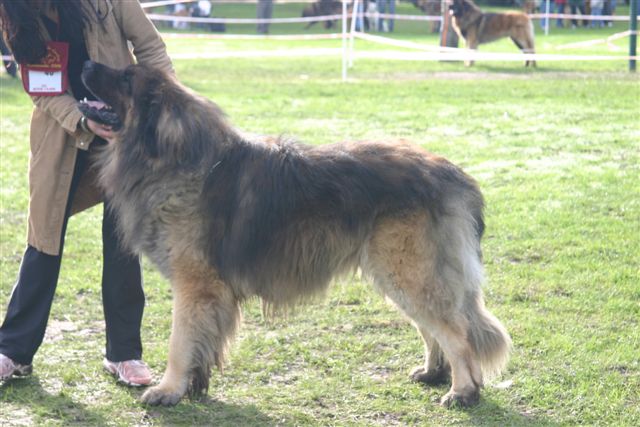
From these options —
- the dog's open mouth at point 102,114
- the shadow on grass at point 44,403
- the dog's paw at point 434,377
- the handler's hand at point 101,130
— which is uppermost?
the dog's open mouth at point 102,114

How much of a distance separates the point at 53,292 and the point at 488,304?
115 inches

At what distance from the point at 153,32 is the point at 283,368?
2052mm

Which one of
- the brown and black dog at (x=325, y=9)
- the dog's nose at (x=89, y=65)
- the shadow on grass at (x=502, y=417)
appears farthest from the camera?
the brown and black dog at (x=325, y=9)

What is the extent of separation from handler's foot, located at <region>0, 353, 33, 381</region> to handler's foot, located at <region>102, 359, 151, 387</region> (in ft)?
1.65

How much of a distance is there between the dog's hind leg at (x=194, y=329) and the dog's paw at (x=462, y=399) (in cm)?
120

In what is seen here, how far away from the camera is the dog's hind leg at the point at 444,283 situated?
4.70 metres

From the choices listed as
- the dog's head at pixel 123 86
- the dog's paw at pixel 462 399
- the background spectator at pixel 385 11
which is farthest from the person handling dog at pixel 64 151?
the background spectator at pixel 385 11

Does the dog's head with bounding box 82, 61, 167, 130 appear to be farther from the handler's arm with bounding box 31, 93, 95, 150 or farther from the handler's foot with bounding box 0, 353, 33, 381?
the handler's foot with bounding box 0, 353, 33, 381

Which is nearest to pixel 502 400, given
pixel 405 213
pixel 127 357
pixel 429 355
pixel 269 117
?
pixel 429 355

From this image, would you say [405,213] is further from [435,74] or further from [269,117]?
[435,74]

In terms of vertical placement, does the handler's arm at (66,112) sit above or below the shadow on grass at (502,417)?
above

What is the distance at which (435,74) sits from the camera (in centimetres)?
1820

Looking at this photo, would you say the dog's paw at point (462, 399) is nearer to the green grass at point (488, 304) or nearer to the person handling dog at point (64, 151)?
the green grass at point (488, 304)

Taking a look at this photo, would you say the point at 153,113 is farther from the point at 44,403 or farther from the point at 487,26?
the point at 487,26
